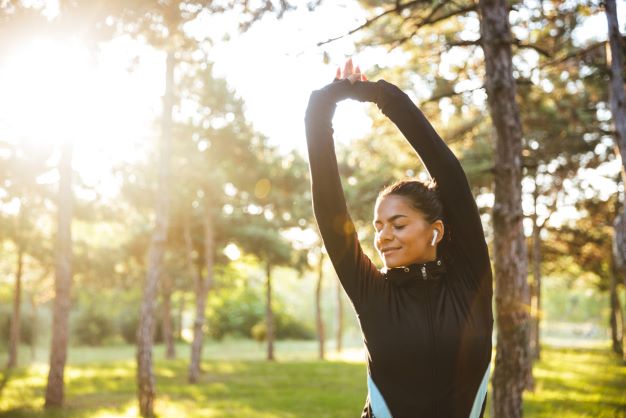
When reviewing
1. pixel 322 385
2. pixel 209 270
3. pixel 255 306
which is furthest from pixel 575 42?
pixel 255 306

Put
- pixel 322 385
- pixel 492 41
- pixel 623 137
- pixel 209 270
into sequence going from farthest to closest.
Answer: pixel 209 270 → pixel 322 385 → pixel 623 137 → pixel 492 41

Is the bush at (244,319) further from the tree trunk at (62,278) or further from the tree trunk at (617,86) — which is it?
the tree trunk at (617,86)

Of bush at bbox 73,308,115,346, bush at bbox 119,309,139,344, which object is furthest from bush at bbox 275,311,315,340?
bush at bbox 73,308,115,346

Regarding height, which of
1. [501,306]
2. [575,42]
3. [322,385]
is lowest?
[322,385]

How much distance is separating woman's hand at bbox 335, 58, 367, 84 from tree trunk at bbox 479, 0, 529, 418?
187 inches

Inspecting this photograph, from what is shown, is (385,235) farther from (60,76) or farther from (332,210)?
(60,76)

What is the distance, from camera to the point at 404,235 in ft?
5.53

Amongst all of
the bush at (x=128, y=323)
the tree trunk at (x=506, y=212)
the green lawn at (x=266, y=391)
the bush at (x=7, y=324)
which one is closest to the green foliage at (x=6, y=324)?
the bush at (x=7, y=324)

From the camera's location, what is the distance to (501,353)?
6238 millimetres

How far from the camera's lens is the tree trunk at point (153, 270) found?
1106 centimetres

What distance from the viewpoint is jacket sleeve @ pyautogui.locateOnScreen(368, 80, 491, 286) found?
1.67 meters

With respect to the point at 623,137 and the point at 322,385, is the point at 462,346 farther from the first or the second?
the point at 322,385

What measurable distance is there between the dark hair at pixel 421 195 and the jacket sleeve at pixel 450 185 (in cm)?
3

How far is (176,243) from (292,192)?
219 inches
